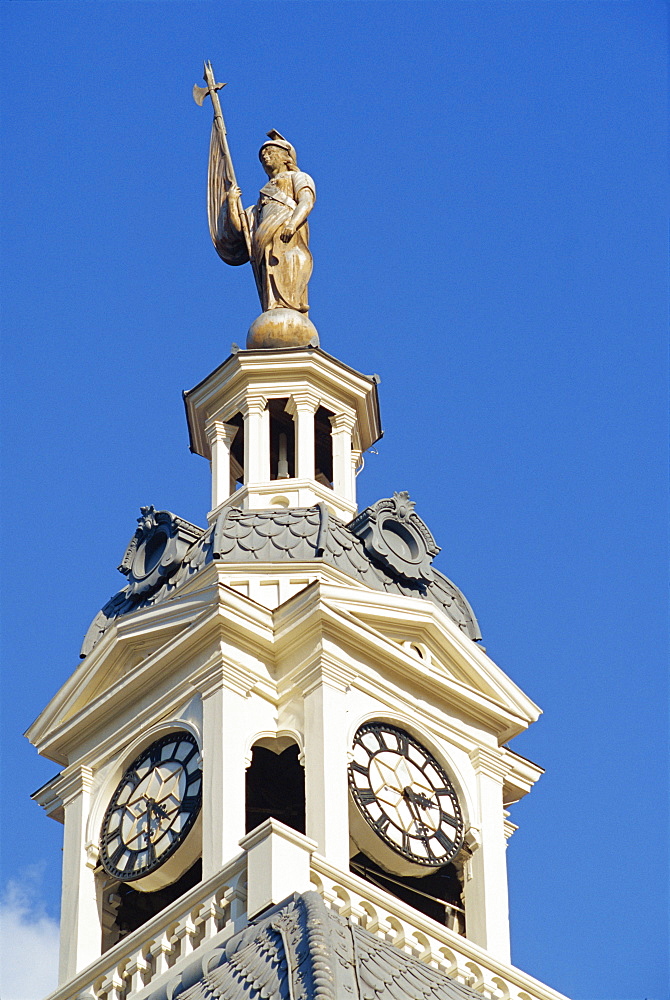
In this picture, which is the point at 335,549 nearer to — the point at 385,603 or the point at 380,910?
the point at 385,603

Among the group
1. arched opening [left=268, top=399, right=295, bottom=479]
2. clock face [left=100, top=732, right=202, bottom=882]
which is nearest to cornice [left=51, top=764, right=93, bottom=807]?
clock face [left=100, top=732, right=202, bottom=882]

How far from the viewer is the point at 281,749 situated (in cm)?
3509

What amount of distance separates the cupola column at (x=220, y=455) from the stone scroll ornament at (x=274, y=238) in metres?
1.42

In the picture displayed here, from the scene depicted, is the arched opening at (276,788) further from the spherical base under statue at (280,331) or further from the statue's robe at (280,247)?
the statue's robe at (280,247)

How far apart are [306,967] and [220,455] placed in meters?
13.1

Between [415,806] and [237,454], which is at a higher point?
[237,454]

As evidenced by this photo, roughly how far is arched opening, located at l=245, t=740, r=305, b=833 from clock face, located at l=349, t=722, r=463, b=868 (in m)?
1.68

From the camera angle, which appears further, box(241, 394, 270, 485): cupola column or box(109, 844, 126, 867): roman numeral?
box(241, 394, 270, 485): cupola column

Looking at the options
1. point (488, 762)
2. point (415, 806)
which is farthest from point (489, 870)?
point (488, 762)

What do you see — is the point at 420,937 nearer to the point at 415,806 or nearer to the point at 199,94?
the point at 415,806

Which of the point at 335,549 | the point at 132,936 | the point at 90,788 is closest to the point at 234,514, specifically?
the point at 335,549

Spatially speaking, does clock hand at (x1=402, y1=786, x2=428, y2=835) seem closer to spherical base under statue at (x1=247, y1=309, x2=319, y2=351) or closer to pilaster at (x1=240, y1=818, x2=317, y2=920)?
pilaster at (x1=240, y1=818, x2=317, y2=920)

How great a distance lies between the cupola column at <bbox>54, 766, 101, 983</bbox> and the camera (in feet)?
113

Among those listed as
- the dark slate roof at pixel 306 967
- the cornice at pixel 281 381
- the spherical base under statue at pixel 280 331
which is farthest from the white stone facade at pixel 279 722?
the spherical base under statue at pixel 280 331
